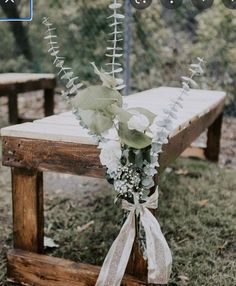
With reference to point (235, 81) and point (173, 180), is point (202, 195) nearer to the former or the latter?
point (173, 180)

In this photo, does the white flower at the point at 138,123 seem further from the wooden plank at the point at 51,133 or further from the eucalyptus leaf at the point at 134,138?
the wooden plank at the point at 51,133

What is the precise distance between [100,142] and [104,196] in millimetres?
1612

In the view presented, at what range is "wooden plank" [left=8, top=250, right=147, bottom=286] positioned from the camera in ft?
6.49

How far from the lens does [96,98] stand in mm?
1571

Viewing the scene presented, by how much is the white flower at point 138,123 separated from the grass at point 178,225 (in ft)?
2.90

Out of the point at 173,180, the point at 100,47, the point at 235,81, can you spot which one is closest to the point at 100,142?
the point at 173,180

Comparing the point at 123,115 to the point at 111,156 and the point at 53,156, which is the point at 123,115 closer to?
the point at 111,156

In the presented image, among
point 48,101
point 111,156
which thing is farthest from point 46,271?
point 48,101

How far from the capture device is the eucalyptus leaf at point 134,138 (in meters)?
1.56

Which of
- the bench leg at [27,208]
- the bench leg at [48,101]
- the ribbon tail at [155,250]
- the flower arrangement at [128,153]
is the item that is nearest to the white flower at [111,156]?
the flower arrangement at [128,153]

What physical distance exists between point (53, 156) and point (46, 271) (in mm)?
486

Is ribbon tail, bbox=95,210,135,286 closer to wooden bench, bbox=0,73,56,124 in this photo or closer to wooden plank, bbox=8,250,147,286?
wooden plank, bbox=8,250,147,286

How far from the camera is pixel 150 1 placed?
509cm


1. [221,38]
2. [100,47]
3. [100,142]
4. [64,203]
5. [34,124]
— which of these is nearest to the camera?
[100,142]
